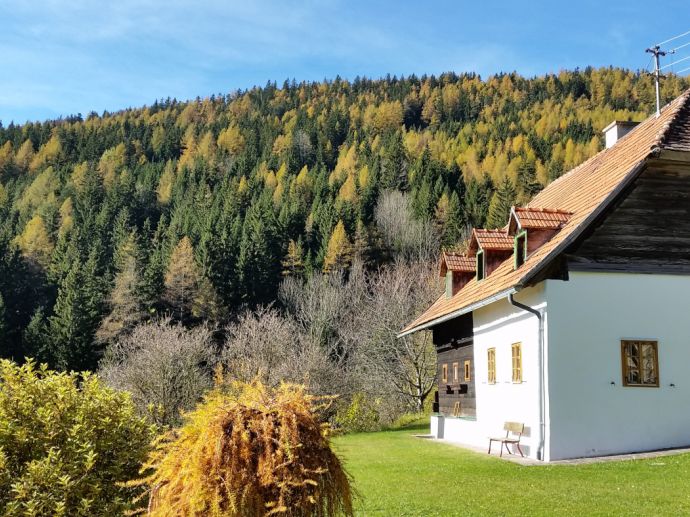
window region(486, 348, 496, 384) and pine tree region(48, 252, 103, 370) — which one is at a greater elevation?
pine tree region(48, 252, 103, 370)

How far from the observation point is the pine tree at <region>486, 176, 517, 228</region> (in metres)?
65.1

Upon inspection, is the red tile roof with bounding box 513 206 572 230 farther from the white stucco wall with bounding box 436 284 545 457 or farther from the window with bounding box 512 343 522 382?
the window with bounding box 512 343 522 382

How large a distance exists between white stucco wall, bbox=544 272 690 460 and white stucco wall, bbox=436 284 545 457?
1.86 feet

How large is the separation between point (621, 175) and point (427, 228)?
53936 millimetres

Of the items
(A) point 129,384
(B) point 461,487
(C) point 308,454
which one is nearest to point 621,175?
(B) point 461,487

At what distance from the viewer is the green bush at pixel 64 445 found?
6.75m

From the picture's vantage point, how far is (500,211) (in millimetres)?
66500

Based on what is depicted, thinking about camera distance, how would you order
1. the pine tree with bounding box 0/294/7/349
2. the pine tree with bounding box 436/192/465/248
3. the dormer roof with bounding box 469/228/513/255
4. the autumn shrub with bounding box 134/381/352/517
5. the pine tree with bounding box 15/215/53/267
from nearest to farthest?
the autumn shrub with bounding box 134/381/352/517 < the dormer roof with bounding box 469/228/513/255 < the pine tree with bounding box 0/294/7/349 < the pine tree with bounding box 436/192/465/248 < the pine tree with bounding box 15/215/53/267

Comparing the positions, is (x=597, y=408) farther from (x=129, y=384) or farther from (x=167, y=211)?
(x=167, y=211)

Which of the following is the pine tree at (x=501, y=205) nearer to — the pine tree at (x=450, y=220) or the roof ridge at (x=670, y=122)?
the pine tree at (x=450, y=220)

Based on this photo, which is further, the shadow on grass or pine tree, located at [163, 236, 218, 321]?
pine tree, located at [163, 236, 218, 321]

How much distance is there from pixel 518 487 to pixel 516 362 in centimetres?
583

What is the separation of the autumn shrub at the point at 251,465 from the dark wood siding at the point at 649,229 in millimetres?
11308

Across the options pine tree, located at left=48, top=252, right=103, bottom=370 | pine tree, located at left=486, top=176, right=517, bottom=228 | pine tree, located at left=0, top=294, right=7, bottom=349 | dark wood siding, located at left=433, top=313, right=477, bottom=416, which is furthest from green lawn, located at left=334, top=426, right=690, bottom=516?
pine tree, located at left=0, top=294, right=7, bottom=349
